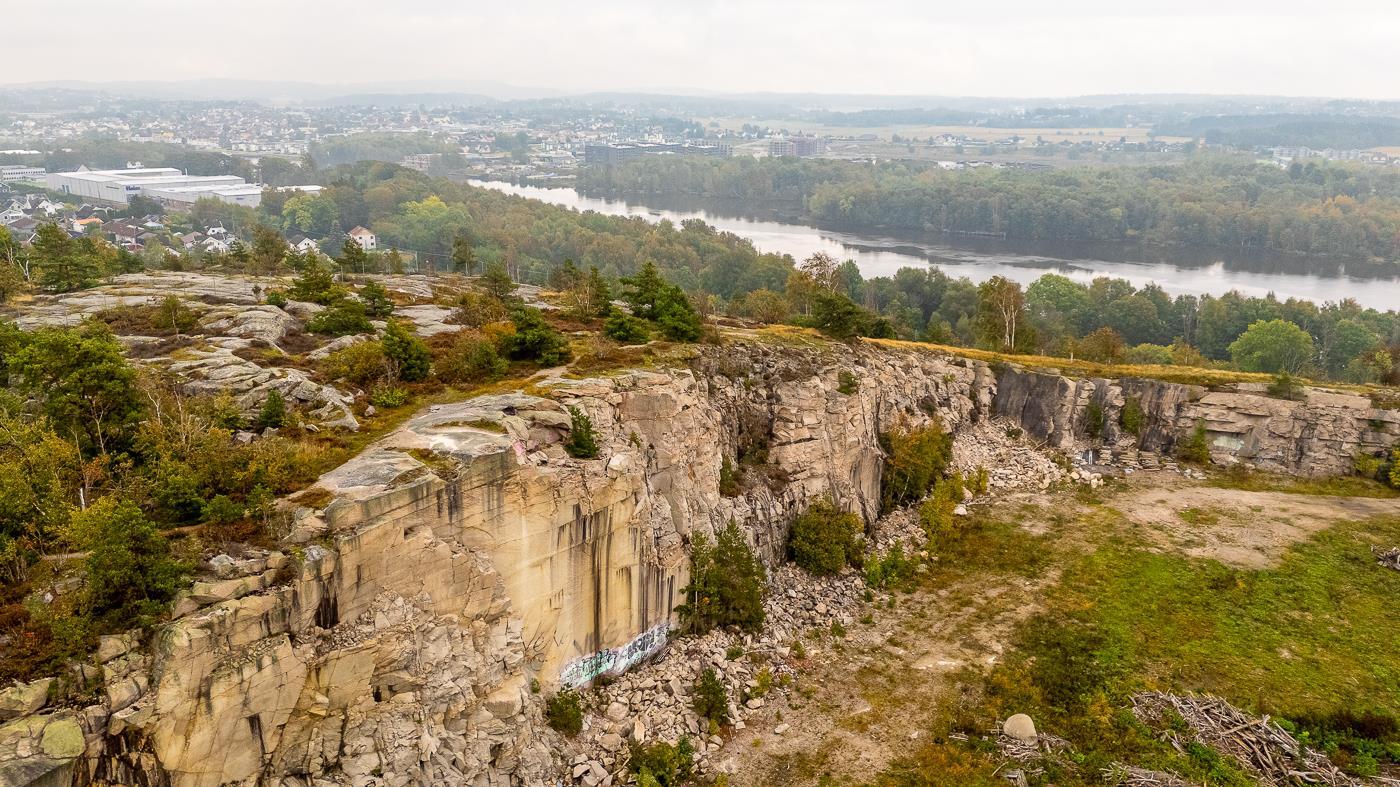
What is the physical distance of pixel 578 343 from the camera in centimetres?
2988

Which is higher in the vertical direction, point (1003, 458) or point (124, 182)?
point (124, 182)

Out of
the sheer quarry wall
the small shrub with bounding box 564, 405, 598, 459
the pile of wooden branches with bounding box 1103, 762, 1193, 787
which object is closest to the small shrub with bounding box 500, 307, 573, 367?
the sheer quarry wall

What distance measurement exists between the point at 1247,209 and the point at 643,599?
416 ft

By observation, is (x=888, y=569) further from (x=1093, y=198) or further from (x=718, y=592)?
(x=1093, y=198)

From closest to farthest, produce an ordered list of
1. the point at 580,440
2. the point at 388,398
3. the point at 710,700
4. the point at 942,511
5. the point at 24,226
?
the point at 710,700 → the point at 580,440 → the point at 388,398 → the point at 942,511 → the point at 24,226

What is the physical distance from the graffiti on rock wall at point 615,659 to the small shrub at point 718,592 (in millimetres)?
1094

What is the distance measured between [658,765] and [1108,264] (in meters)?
107

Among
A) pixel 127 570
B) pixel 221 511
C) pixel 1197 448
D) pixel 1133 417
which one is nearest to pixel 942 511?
pixel 1133 417

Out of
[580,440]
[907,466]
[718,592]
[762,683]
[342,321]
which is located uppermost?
[342,321]

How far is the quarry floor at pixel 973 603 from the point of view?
21.0m

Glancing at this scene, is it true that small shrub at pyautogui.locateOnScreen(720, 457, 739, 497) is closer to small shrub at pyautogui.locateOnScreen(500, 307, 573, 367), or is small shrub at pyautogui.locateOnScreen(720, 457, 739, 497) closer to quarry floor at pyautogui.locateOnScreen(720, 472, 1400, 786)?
quarry floor at pyautogui.locateOnScreen(720, 472, 1400, 786)

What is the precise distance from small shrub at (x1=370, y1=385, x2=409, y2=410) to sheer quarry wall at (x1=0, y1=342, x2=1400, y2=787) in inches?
66.2

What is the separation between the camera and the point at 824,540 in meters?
28.9

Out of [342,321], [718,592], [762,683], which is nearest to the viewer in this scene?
[762,683]
